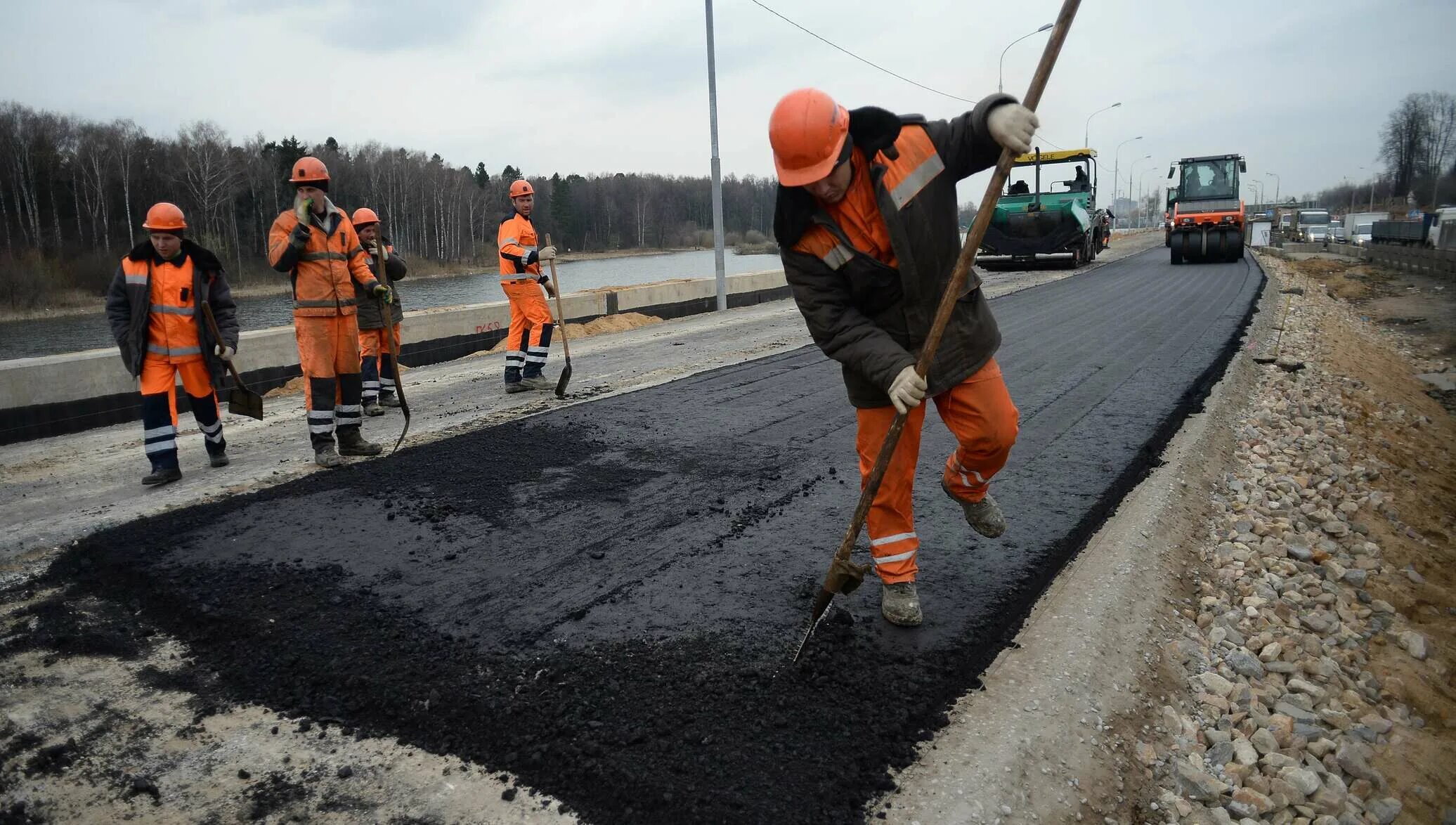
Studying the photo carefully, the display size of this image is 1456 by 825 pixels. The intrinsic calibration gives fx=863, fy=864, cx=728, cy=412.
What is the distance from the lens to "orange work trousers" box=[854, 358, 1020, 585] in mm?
3031

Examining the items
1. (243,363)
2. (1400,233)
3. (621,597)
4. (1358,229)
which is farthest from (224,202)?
(1358,229)

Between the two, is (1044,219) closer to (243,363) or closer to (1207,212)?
(1207,212)

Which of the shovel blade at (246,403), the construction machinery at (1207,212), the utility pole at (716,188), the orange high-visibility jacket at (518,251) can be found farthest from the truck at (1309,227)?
the shovel blade at (246,403)

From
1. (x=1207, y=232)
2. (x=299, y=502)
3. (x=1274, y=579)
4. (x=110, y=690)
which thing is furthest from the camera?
(x=1207, y=232)

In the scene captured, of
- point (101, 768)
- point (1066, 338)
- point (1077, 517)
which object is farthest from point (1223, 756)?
point (1066, 338)

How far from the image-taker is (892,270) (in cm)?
290

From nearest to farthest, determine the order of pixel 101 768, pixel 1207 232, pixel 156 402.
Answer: pixel 101 768 → pixel 156 402 → pixel 1207 232

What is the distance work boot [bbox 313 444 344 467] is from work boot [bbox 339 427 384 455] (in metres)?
0.12

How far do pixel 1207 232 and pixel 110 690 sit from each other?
25635mm

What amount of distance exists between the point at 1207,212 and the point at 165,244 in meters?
24.6

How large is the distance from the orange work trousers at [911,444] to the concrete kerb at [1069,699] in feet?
1.65

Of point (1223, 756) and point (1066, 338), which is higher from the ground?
point (1066, 338)

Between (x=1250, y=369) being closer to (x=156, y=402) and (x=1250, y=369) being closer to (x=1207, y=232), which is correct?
(x=156, y=402)

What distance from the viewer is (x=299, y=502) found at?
4652 mm
